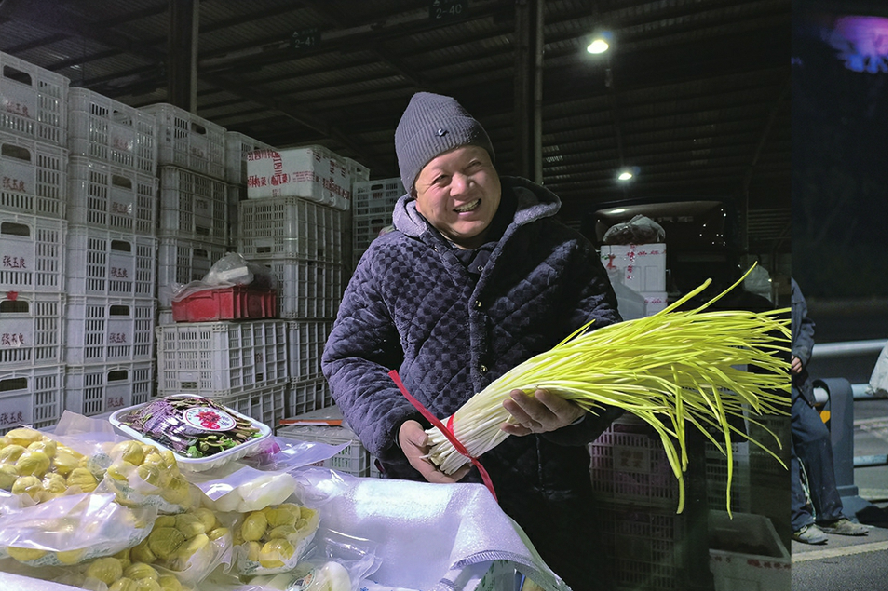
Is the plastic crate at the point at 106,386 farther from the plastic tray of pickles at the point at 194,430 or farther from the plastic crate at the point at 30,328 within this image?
the plastic tray of pickles at the point at 194,430

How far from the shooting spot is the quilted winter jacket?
1354 millimetres

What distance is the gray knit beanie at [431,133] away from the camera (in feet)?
4.62

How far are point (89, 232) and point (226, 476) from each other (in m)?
1.21

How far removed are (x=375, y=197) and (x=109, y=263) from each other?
0.93 meters

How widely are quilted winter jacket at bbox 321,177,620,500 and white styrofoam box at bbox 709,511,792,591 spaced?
638 mm

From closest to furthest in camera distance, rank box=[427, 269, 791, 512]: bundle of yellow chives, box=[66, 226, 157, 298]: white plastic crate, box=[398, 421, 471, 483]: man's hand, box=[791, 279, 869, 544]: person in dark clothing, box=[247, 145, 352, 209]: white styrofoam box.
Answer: box=[427, 269, 791, 512]: bundle of yellow chives
box=[398, 421, 471, 483]: man's hand
box=[791, 279, 869, 544]: person in dark clothing
box=[66, 226, 157, 298]: white plastic crate
box=[247, 145, 352, 209]: white styrofoam box

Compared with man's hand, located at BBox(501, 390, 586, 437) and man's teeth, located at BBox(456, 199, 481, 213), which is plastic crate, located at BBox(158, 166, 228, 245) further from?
man's hand, located at BBox(501, 390, 586, 437)

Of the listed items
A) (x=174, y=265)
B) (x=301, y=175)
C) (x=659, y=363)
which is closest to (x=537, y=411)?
(x=659, y=363)

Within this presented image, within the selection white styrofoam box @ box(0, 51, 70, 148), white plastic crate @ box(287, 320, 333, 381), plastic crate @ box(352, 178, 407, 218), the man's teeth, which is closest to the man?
the man's teeth

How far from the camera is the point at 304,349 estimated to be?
2.16 metres

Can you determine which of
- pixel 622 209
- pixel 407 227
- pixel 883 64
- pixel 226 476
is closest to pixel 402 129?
pixel 407 227

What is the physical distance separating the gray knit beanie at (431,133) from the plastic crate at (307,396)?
3.31 ft

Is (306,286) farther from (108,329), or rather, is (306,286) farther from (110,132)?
(110,132)

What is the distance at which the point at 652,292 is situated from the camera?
5.54 feet
